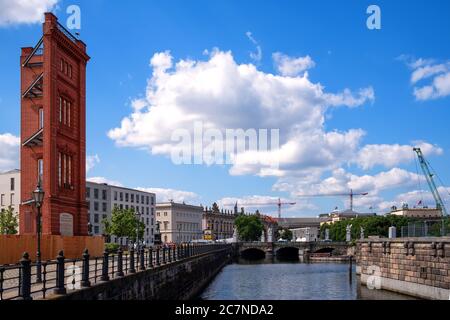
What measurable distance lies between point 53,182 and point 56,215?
8.98ft

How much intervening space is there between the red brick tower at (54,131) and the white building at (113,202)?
63494mm

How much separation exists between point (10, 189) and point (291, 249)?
275 feet

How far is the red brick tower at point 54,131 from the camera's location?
151 feet

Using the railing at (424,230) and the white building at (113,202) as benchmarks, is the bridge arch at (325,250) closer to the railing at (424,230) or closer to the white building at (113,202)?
the white building at (113,202)

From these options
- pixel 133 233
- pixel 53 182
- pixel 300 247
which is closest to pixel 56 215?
pixel 53 182

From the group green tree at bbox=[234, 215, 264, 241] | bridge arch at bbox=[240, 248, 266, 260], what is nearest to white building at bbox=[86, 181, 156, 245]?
bridge arch at bbox=[240, 248, 266, 260]

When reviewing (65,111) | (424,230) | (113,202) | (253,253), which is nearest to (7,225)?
(65,111)

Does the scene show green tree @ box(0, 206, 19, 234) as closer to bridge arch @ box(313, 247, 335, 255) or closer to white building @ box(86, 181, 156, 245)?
white building @ box(86, 181, 156, 245)

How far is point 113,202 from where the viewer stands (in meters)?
133

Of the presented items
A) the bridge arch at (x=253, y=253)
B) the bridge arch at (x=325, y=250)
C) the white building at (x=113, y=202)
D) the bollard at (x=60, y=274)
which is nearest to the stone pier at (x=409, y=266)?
the bollard at (x=60, y=274)

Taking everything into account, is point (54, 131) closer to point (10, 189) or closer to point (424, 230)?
point (424, 230)

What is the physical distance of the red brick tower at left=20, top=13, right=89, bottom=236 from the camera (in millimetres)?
46125
